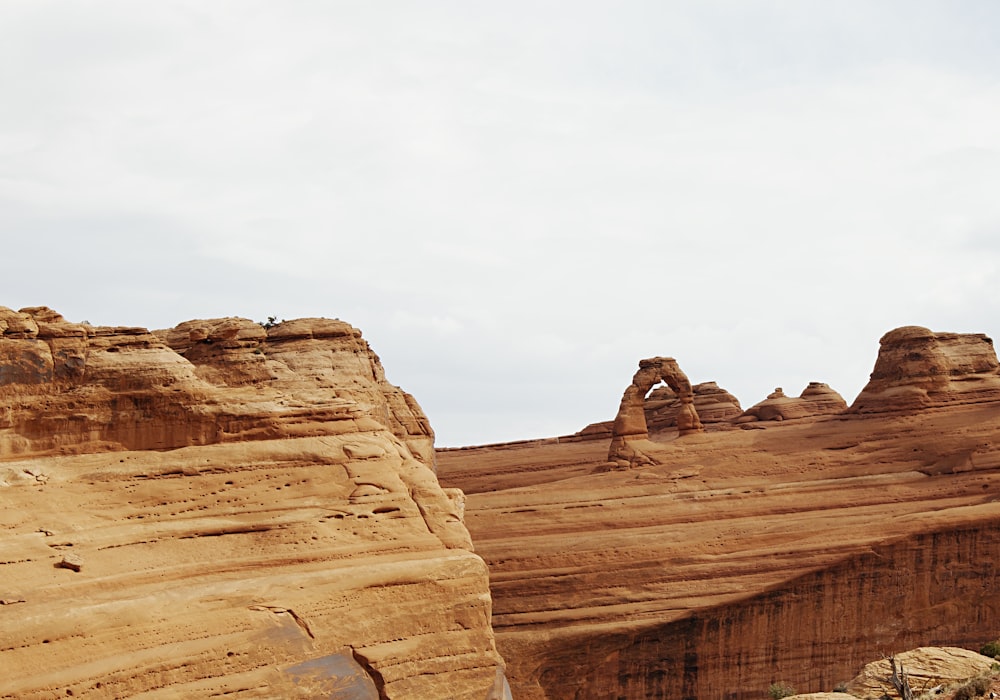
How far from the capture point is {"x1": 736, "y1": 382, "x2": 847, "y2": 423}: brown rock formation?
5072 centimetres

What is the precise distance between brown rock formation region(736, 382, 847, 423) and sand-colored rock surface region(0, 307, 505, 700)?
1100 inches

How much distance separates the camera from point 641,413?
4441 centimetres

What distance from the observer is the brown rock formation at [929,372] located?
4138cm

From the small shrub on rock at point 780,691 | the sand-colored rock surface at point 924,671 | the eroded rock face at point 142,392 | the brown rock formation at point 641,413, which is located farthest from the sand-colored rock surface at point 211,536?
the brown rock formation at point 641,413

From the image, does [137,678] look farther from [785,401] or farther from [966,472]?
[785,401]

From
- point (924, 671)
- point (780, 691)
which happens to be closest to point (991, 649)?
point (780, 691)

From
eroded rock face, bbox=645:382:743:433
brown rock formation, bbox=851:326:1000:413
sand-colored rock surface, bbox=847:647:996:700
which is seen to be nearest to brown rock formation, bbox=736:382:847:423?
eroded rock face, bbox=645:382:743:433

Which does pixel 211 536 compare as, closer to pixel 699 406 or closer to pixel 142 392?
pixel 142 392

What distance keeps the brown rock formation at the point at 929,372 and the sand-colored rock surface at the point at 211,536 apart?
71.9 ft

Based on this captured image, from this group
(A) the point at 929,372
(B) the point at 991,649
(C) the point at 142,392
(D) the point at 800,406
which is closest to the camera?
(C) the point at 142,392

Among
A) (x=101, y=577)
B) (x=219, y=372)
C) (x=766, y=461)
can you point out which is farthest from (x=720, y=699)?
(x=101, y=577)

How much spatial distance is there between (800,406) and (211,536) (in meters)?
34.8

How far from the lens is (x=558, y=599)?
36.3 meters

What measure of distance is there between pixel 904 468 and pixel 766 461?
415 centimetres
